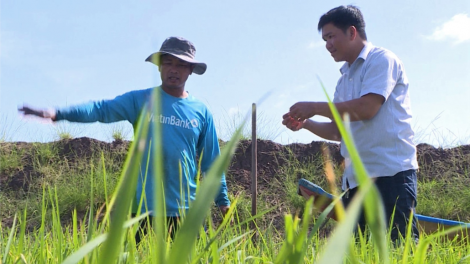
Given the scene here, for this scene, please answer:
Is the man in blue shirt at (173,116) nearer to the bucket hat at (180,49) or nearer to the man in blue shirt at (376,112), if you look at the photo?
the bucket hat at (180,49)

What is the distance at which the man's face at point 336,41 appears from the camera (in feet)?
8.40

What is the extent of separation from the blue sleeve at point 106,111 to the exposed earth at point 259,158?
3.03 metres

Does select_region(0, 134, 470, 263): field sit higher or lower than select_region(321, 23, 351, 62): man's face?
lower

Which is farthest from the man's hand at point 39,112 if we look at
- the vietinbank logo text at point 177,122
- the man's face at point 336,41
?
the man's face at point 336,41

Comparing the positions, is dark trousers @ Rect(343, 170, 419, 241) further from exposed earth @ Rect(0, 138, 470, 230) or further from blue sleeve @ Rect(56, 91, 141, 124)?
exposed earth @ Rect(0, 138, 470, 230)

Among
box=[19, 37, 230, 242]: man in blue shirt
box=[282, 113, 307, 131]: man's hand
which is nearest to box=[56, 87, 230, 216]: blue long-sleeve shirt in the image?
box=[19, 37, 230, 242]: man in blue shirt

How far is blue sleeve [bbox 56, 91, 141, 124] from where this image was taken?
8.16ft

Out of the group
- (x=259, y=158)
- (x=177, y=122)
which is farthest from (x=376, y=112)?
(x=259, y=158)

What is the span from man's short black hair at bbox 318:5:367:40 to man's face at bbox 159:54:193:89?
0.82 meters

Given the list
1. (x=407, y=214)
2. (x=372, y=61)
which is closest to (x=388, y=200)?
(x=407, y=214)

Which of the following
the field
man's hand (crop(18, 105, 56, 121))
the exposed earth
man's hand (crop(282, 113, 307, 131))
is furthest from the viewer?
the exposed earth

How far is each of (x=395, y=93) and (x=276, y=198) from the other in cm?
317

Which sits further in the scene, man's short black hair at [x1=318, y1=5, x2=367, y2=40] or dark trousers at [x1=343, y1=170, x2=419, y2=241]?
man's short black hair at [x1=318, y1=5, x2=367, y2=40]

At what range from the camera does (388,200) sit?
2348mm
